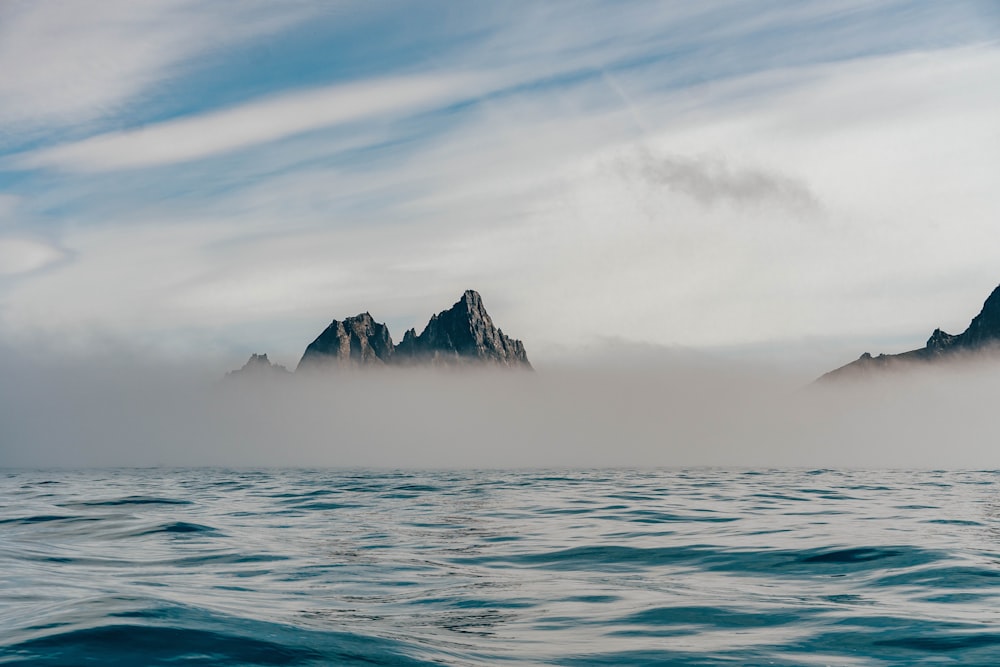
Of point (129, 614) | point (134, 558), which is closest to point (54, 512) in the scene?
point (134, 558)

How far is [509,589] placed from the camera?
611 inches

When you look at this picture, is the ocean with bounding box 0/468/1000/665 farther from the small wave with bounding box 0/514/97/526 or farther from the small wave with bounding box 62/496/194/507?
the small wave with bounding box 62/496/194/507

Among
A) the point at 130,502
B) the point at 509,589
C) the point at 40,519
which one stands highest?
the point at 40,519

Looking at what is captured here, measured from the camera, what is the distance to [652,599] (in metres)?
14.3

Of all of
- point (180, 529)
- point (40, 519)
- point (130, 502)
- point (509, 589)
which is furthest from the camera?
point (130, 502)

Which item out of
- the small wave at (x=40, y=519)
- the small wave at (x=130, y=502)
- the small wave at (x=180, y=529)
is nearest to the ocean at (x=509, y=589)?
the small wave at (x=180, y=529)

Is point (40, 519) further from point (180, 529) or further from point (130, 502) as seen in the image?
point (130, 502)

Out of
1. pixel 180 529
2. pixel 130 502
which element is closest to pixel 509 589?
pixel 180 529

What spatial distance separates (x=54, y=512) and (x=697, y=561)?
2687 centimetres

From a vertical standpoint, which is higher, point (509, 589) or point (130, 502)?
point (130, 502)

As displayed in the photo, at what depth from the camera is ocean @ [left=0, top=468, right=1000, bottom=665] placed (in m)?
10.6

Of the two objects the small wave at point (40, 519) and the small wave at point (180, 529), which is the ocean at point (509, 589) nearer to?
the small wave at point (180, 529)

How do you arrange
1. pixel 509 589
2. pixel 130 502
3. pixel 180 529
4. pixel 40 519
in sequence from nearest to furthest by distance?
pixel 509 589, pixel 180 529, pixel 40 519, pixel 130 502

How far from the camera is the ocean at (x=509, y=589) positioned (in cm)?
1059
